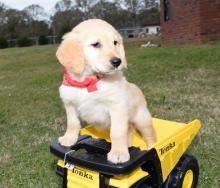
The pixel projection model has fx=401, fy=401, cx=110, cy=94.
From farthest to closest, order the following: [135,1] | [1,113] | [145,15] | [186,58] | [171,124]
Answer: [145,15], [135,1], [186,58], [1,113], [171,124]

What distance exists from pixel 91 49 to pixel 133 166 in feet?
2.37

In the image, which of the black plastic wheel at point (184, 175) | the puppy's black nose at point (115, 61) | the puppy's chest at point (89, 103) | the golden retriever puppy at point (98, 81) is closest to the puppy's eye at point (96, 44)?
the golden retriever puppy at point (98, 81)

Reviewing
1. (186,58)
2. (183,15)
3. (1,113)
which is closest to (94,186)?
(1,113)

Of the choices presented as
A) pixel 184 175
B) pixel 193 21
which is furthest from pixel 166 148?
pixel 193 21

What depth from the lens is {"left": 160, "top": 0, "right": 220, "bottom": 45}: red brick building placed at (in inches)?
431

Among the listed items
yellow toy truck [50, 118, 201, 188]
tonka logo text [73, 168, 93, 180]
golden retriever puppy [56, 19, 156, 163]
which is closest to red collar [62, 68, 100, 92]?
golden retriever puppy [56, 19, 156, 163]

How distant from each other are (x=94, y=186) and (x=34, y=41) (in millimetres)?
39726

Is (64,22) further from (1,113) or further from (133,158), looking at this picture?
(133,158)

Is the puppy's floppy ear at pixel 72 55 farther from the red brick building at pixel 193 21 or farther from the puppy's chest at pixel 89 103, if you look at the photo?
the red brick building at pixel 193 21

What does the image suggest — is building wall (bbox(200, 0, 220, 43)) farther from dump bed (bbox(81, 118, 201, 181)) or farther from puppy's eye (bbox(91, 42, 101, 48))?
puppy's eye (bbox(91, 42, 101, 48))

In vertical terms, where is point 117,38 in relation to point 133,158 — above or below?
above

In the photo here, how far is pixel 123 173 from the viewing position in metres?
2.11

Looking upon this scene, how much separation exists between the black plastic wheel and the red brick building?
8.67 metres

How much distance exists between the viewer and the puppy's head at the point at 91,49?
2.32 metres
